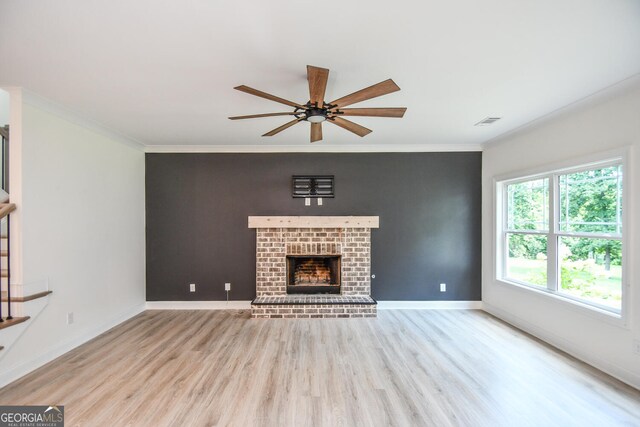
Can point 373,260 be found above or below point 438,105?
below

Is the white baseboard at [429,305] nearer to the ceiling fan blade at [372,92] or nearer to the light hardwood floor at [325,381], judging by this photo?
the light hardwood floor at [325,381]

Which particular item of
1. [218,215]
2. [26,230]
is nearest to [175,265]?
[218,215]

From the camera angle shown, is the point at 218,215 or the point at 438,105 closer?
the point at 438,105

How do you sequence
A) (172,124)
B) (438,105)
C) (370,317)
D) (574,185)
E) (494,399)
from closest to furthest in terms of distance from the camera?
(494,399) < (438,105) < (574,185) < (172,124) < (370,317)

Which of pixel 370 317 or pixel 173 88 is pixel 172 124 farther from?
pixel 370 317

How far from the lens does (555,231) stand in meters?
3.18

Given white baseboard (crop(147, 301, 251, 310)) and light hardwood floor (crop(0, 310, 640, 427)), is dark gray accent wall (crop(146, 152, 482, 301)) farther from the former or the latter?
light hardwood floor (crop(0, 310, 640, 427))

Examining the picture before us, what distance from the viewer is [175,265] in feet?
14.3

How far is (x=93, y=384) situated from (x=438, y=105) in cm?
420

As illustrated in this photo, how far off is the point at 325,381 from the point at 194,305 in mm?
2858

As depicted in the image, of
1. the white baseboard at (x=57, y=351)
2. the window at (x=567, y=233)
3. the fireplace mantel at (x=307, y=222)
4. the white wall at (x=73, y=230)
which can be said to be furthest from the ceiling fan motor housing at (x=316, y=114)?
the white baseboard at (x=57, y=351)

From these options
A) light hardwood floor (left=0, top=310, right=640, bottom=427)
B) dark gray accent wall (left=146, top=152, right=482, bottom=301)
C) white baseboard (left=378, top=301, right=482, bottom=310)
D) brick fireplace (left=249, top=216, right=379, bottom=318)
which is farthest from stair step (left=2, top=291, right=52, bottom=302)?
white baseboard (left=378, top=301, right=482, bottom=310)

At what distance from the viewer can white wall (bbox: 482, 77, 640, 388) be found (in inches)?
92.6

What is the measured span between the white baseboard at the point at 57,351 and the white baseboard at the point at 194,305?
1.15 feet
